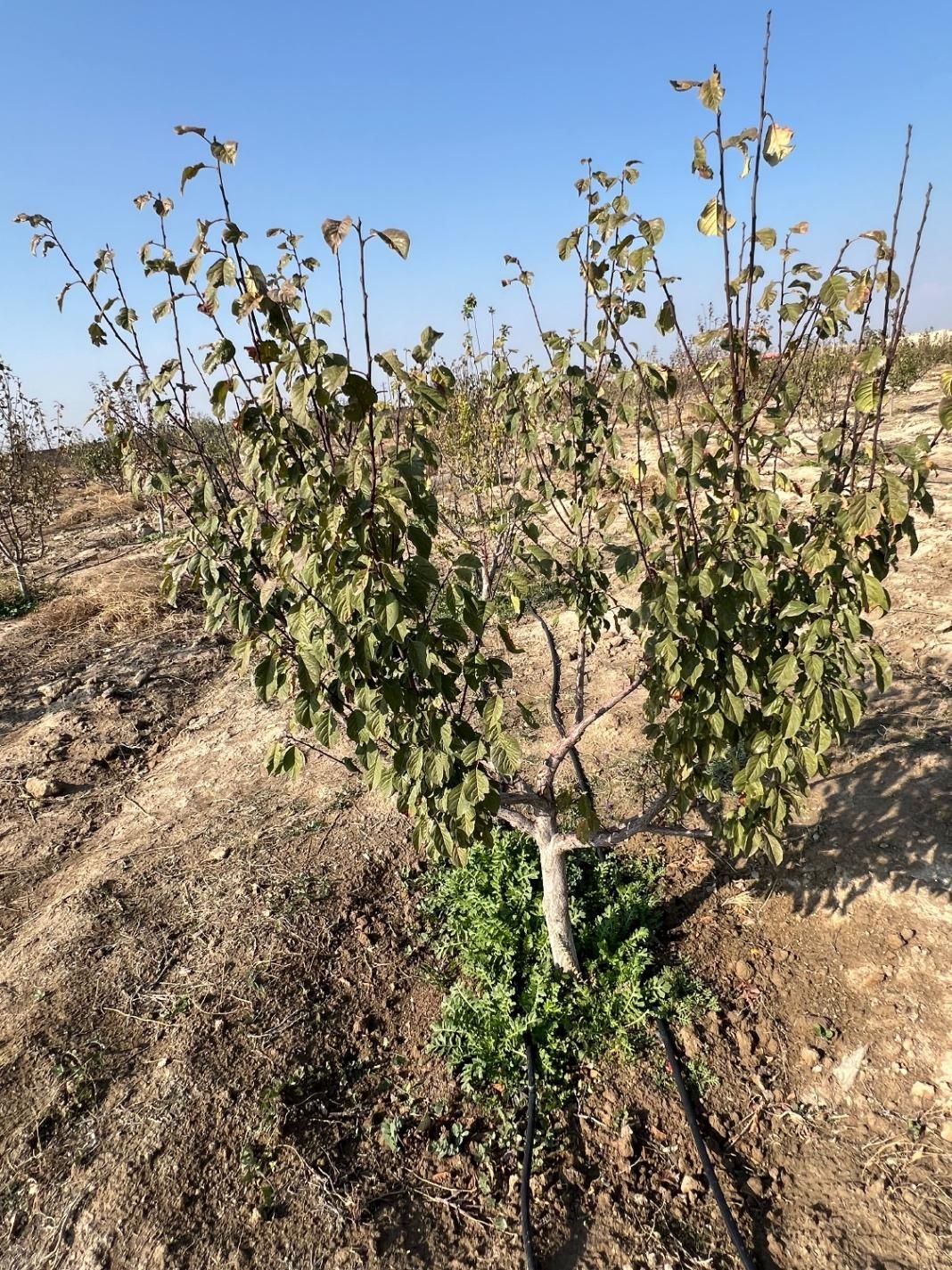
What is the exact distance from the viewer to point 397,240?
1.50 metres

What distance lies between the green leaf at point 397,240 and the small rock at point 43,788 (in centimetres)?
515

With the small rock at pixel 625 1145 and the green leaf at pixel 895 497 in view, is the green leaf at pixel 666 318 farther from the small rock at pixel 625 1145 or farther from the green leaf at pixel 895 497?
the small rock at pixel 625 1145

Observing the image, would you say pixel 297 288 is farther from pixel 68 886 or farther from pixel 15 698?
pixel 15 698

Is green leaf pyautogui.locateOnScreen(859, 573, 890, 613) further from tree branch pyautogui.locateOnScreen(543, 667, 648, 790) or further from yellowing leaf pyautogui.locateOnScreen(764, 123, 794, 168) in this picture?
yellowing leaf pyautogui.locateOnScreen(764, 123, 794, 168)

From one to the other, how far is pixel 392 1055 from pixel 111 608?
23.8 ft

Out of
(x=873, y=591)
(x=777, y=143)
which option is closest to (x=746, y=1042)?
(x=873, y=591)

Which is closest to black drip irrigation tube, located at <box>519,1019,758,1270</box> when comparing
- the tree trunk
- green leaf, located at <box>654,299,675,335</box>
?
the tree trunk

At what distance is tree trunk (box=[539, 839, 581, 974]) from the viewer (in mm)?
3121

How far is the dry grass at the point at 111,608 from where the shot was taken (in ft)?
27.5

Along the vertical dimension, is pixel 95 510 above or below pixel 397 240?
below

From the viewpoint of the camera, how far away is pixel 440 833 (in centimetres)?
243

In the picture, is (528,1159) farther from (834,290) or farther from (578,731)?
(834,290)

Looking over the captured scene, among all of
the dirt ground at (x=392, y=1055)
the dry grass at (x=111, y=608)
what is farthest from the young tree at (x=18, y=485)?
the dirt ground at (x=392, y=1055)

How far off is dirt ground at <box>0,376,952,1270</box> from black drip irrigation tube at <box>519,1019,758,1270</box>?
7 cm
